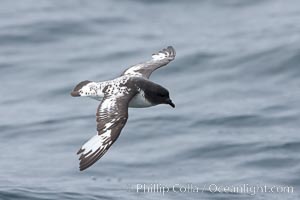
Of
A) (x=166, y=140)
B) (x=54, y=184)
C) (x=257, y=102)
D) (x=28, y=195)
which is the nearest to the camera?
(x=28, y=195)

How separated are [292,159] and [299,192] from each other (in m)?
1.21

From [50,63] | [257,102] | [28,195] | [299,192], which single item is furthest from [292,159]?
[50,63]

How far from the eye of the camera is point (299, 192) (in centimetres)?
1460

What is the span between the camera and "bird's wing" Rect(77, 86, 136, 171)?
1158cm

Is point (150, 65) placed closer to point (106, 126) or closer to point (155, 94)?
point (155, 94)

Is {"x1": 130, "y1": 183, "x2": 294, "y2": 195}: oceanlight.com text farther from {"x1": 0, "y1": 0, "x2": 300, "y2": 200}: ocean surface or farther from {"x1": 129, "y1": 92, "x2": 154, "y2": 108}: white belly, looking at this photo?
{"x1": 129, "y1": 92, "x2": 154, "y2": 108}: white belly

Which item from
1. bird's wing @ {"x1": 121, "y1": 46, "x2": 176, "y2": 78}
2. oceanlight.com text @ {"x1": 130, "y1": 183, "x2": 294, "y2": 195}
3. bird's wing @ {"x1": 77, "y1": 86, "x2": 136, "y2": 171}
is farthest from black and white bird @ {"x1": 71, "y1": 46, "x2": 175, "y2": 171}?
oceanlight.com text @ {"x1": 130, "y1": 183, "x2": 294, "y2": 195}

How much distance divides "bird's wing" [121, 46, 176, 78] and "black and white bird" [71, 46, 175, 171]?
167 millimetres

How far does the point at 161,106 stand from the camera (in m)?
18.6

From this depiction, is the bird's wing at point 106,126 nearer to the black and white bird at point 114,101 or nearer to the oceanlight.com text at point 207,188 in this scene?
the black and white bird at point 114,101

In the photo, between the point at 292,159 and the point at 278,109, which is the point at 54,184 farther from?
the point at 278,109

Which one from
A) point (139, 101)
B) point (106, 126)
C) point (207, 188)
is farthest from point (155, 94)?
point (207, 188)

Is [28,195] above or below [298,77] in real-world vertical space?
below

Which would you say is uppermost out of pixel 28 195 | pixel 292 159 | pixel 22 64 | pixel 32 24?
pixel 32 24
